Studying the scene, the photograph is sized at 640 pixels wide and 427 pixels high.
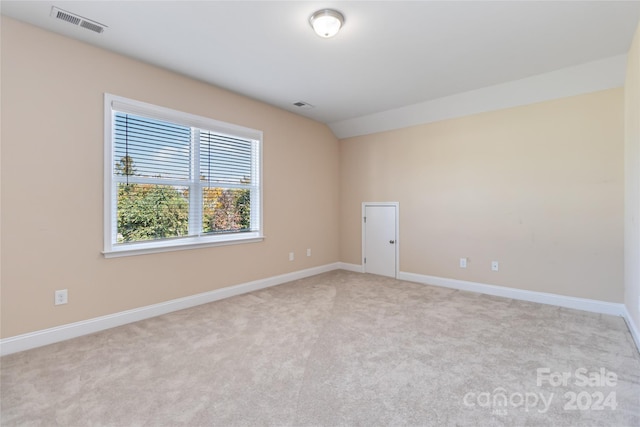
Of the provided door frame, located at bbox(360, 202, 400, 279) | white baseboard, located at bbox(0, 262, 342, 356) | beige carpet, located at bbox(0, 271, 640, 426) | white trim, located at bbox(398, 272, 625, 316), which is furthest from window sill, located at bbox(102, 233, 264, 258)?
white trim, located at bbox(398, 272, 625, 316)

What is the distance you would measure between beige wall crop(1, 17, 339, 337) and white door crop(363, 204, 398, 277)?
2.59 m

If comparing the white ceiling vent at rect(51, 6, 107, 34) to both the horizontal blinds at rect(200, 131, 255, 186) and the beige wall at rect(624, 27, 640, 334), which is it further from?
the beige wall at rect(624, 27, 640, 334)

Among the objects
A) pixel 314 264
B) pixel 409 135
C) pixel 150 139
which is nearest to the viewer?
pixel 150 139

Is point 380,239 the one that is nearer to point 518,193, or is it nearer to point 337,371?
point 518,193

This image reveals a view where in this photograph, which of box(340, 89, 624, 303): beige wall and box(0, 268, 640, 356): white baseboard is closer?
box(0, 268, 640, 356): white baseboard

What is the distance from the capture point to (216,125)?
12.4 feet

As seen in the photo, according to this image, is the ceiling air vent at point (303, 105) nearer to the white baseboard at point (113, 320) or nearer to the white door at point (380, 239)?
the white door at point (380, 239)

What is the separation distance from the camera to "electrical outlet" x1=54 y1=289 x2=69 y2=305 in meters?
2.65

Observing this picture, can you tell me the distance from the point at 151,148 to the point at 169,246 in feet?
3.47

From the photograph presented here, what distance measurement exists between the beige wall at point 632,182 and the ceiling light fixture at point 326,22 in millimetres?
2374

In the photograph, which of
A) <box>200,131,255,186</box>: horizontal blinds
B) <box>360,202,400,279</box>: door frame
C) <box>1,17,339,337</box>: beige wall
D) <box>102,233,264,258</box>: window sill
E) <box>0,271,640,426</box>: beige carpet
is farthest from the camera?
<box>360,202,400,279</box>: door frame

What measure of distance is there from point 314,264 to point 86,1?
4165mm

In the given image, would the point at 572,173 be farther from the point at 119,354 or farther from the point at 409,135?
the point at 119,354

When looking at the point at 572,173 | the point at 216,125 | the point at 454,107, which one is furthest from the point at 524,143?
the point at 216,125
